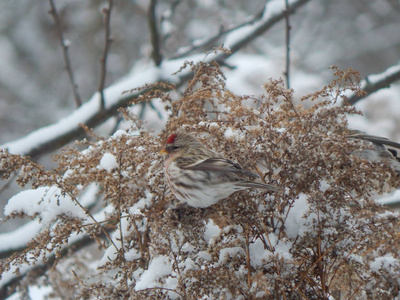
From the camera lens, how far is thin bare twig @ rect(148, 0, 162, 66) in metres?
3.91

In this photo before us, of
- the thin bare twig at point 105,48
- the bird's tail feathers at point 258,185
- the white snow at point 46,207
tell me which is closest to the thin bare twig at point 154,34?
the thin bare twig at point 105,48

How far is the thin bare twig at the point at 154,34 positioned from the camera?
3.91 m

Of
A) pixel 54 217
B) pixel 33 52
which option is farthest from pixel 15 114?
pixel 54 217

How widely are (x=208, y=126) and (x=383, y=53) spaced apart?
13.6 m

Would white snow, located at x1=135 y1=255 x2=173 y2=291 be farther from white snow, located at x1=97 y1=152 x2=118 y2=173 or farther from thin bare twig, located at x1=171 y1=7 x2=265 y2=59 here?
thin bare twig, located at x1=171 y1=7 x2=265 y2=59

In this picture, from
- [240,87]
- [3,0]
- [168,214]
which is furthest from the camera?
[3,0]

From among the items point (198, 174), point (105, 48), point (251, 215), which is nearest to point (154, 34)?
point (105, 48)

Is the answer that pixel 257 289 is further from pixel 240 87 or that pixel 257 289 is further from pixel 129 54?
pixel 129 54

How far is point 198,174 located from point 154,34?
7.77 feet

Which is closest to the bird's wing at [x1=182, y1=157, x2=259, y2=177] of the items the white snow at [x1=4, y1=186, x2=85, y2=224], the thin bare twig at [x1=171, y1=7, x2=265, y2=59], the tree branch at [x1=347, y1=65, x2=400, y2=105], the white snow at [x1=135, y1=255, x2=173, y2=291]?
the white snow at [x1=135, y1=255, x2=173, y2=291]

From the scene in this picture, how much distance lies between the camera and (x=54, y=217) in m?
1.52

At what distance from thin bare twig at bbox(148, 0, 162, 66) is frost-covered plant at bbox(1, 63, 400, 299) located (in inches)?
98.0

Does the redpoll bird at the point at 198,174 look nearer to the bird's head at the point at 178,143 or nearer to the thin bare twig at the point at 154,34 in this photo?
the bird's head at the point at 178,143

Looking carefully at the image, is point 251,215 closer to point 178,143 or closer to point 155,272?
point 155,272
